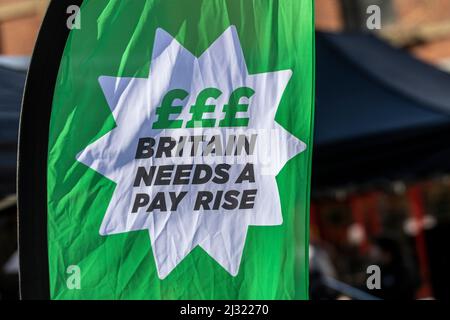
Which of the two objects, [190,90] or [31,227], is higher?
[190,90]

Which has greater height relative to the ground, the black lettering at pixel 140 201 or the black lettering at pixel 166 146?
the black lettering at pixel 166 146

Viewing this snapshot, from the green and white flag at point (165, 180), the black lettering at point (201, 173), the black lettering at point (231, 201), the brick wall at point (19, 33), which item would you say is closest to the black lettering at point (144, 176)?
the green and white flag at point (165, 180)

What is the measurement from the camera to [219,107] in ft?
8.31

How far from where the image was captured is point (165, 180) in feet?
8.16

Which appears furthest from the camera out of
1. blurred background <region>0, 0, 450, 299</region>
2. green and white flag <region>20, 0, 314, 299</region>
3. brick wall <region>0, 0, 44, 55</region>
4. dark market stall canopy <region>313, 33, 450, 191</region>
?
brick wall <region>0, 0, 44, 55</region>

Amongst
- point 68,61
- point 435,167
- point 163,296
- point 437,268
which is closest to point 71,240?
point 163,296

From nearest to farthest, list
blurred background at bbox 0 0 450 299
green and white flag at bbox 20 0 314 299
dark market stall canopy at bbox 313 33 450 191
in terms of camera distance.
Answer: green and white flag at bbox 20 0 314 299, blurred background at bbox 0 0 450 299, dark market stall canopy at bbox 313 33 450 191

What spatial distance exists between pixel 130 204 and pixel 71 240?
0.21 m

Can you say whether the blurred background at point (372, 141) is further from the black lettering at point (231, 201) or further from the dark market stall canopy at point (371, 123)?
the black lettering at point (231, 201)

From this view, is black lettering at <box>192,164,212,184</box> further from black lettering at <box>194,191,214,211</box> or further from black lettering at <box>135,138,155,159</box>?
black lettering at <box>135,138,155,159</box>

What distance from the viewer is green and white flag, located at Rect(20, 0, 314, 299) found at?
97.7 inches

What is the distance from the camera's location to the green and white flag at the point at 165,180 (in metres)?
2.48

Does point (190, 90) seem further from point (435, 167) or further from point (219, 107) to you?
point (435, 167)

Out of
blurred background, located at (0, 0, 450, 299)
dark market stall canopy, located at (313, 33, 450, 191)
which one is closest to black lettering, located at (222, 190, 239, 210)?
blurred background, located at (0, 0, 450, 299)
